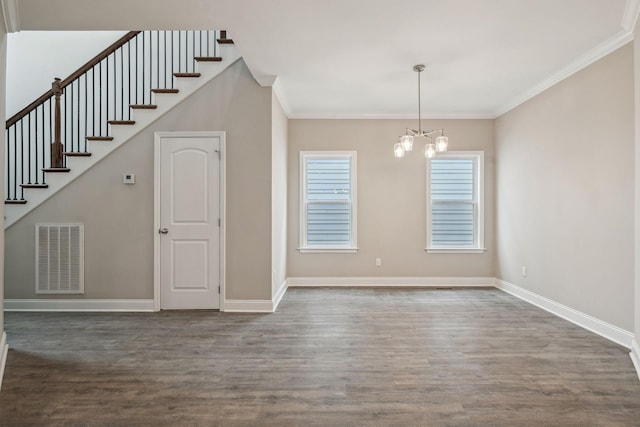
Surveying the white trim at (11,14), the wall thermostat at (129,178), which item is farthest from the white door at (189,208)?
the white trim at (11,14)

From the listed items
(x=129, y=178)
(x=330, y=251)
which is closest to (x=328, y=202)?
(x=330, y=251)

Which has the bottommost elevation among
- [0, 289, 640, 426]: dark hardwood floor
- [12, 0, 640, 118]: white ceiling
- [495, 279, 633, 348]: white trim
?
[0, 289, 640, 426]: dark hardwood floor

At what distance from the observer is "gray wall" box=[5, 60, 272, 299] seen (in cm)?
464

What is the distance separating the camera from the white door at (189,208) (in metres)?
4.67

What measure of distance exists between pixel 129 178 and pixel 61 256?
1.26 m

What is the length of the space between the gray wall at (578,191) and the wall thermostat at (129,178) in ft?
16.5

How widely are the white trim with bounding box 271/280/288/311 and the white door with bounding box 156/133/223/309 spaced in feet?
2.21

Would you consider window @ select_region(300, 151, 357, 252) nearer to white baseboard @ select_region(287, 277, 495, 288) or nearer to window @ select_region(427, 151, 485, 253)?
white baseboard @ select_region(287, 277, 495, 288)

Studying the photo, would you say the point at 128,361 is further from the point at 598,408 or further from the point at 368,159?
the point at 368,159

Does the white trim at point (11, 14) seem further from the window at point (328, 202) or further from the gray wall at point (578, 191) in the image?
the gray wall at point (578, 191)

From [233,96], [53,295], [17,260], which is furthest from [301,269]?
[17,260]

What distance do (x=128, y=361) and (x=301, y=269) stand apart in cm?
344

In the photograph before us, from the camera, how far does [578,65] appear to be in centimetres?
411

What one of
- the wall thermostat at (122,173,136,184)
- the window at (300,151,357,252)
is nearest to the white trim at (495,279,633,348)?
the window at (300,151,357,252)
